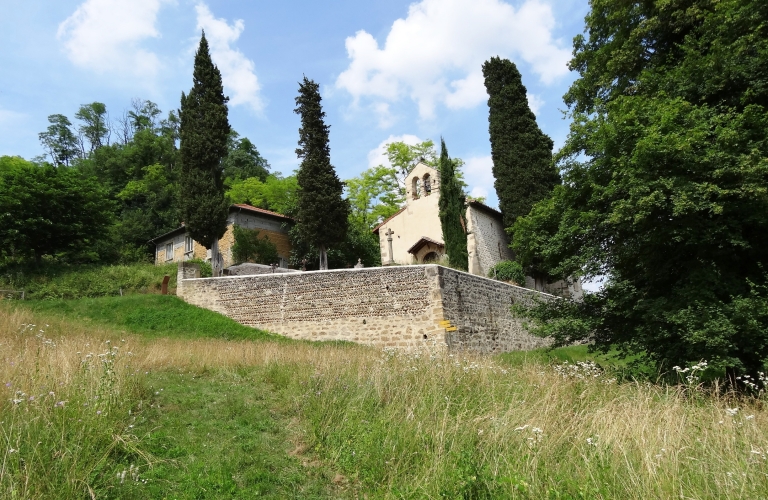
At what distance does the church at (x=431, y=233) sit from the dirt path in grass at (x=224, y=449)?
21.2m

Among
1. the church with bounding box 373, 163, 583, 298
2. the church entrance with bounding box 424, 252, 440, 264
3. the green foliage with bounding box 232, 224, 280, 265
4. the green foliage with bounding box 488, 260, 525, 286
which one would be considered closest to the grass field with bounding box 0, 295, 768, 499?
the green foliage with bounding box 488, 260, 525, 286

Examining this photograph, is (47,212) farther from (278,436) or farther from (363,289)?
(278,436)

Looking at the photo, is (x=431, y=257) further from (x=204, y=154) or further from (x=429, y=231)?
(x=204, y=154)

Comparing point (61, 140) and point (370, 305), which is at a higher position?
point (61, 140)

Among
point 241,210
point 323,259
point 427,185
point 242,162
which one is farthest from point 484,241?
point 242,162

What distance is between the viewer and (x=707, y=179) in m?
8.45

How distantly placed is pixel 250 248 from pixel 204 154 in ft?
24.1

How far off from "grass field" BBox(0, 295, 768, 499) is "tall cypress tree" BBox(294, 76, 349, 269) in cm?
1809

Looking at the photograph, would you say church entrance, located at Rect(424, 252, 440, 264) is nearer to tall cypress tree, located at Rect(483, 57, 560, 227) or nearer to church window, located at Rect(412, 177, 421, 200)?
church window, located at Rect(412, 177, 421, 200)

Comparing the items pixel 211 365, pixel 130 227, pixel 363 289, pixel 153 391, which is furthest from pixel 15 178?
pixel 153 391

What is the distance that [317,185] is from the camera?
995 inches

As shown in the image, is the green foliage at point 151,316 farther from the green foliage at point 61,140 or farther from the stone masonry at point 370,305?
the green foliage at point 61,140

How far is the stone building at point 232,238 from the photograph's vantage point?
97.4 feet

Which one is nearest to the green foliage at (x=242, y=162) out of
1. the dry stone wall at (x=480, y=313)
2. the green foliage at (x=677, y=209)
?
the dry stone wall at (x=480, y=313)
